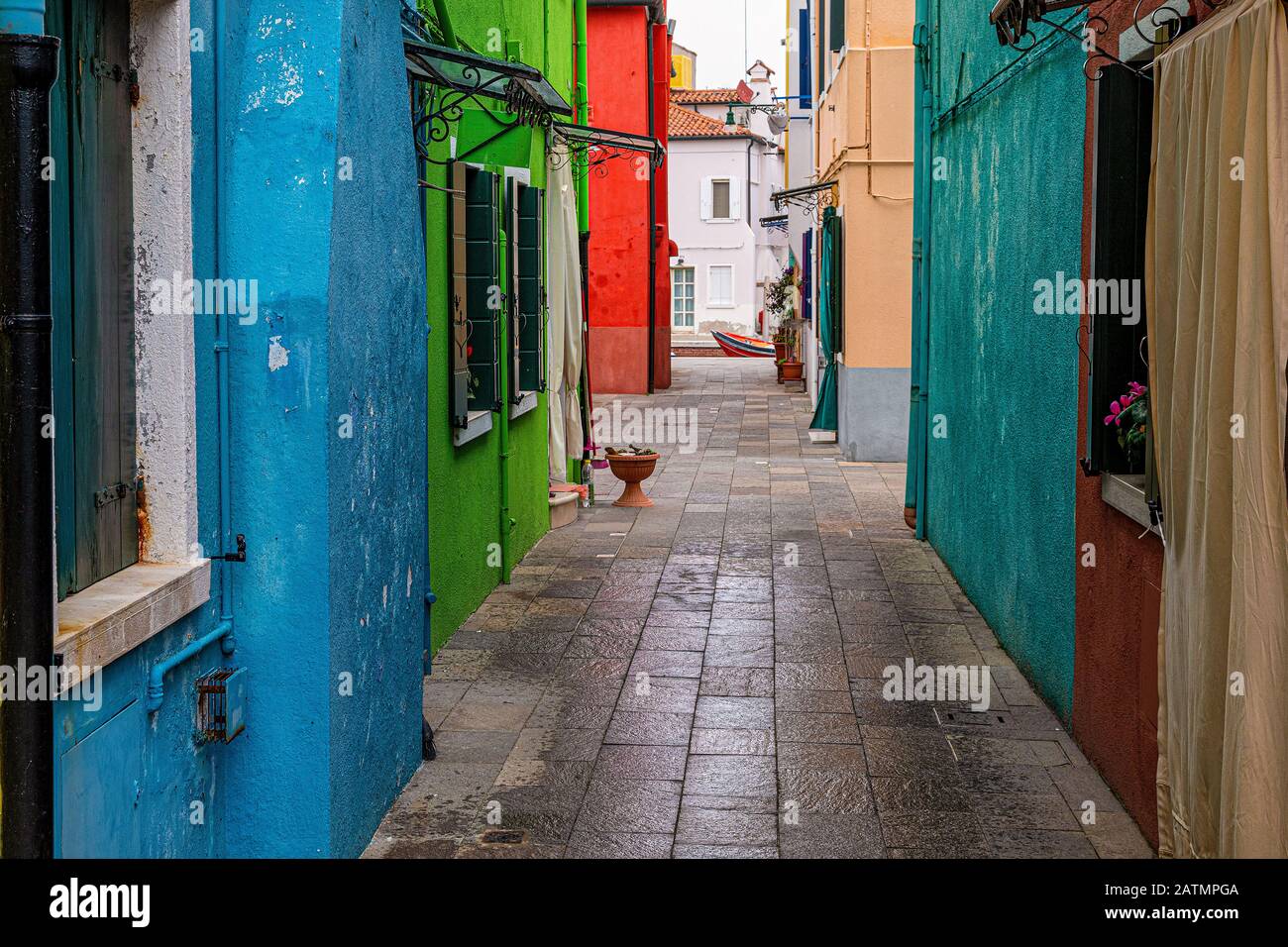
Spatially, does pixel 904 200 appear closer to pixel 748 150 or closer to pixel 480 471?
pixel 480 471

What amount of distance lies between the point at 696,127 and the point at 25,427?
46.7m

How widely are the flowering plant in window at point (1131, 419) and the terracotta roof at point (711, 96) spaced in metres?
45.4

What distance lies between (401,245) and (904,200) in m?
11.6

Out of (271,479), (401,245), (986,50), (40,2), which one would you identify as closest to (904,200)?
(986,50)

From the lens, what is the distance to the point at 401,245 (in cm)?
584

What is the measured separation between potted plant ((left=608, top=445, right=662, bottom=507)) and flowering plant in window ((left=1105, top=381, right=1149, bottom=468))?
7942mm

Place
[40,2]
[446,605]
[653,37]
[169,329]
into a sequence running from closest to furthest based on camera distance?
[40,2] < [169,329] < [446,605] < [653,37]

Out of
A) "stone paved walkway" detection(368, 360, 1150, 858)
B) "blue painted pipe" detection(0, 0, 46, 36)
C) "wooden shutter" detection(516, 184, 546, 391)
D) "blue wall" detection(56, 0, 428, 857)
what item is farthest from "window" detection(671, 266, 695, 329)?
"blue painted pipe" detection(0, 0, 46, 36)

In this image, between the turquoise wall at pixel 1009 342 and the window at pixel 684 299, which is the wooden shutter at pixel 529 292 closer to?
the turquoise wall at pixel 1009 342

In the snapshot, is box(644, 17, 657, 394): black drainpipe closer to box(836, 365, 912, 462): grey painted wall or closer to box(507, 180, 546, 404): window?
box(836, 365, 912, 462): grey painted wall

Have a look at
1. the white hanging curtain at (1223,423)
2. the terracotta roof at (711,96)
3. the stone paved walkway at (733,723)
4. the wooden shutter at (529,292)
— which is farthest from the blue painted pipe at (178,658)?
the terracotta roof at (711,96)

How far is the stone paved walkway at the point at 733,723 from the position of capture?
5.37m

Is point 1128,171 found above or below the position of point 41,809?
above

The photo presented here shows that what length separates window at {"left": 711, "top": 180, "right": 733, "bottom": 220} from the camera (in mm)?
48406
